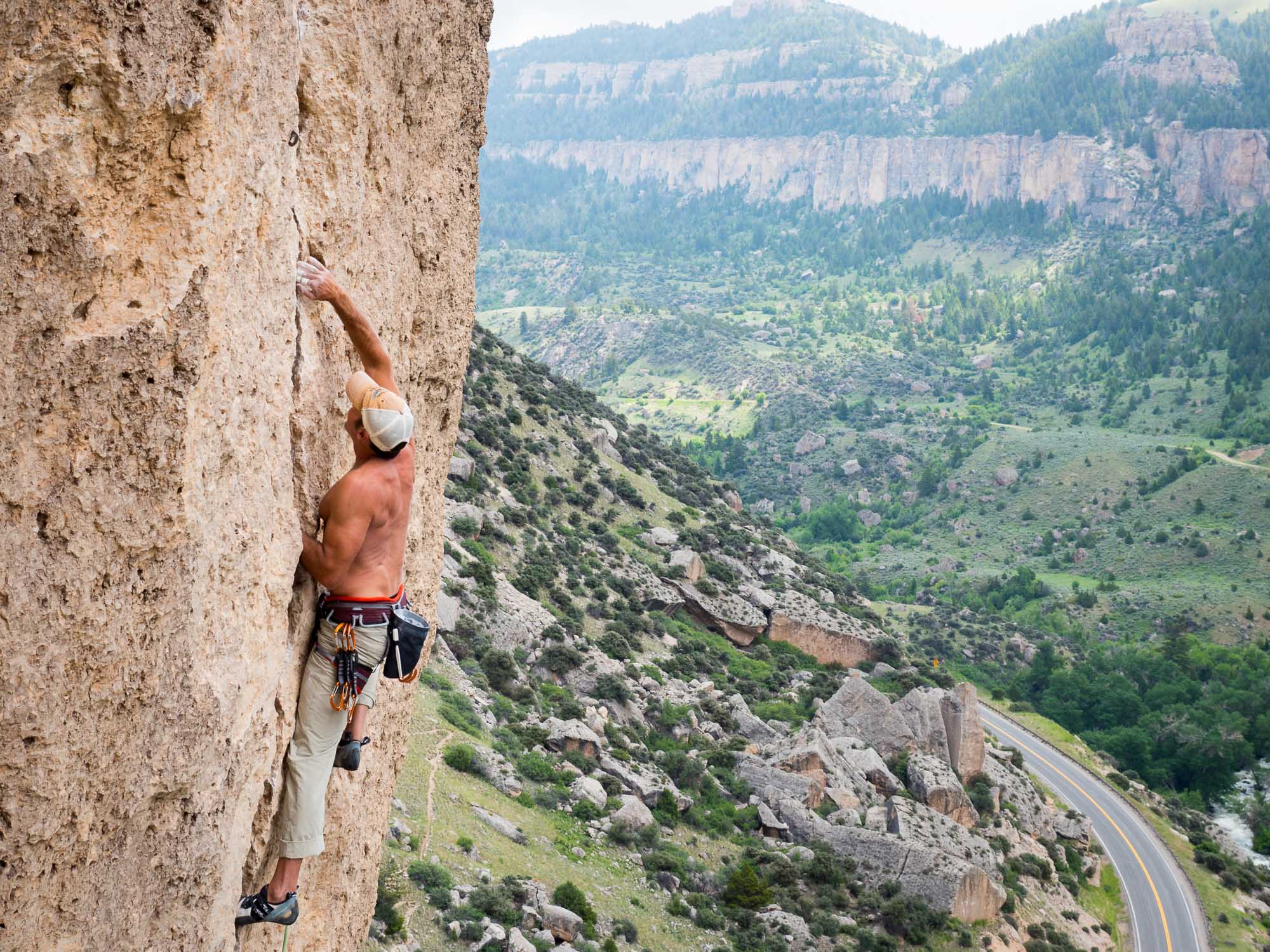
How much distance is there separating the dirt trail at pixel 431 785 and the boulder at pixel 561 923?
2346mm

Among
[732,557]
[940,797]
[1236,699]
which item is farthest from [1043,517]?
[940,797]

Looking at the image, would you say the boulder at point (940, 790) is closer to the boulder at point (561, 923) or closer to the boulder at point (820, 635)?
the boulder at point (820, 635)

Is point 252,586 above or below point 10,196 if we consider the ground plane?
below

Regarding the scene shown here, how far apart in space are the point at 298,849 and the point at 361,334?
93.8 inches

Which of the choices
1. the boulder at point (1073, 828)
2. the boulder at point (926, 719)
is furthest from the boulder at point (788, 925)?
the boulder at point (1073, 828)

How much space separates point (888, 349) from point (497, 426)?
13133 centimetres

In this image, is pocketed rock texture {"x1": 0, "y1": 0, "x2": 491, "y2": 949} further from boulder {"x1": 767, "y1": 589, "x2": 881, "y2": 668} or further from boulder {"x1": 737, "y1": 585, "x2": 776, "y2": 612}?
boulder {"x1": 737, "y1": 585, "x2": 776, "y2": 612}

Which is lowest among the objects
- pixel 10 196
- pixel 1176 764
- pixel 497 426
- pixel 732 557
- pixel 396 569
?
pixel 1176 764

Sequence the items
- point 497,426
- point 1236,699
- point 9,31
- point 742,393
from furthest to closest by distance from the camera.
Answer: point 742,393
point 1236,699
point 497,426
point 9,31

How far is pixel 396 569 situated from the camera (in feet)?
15.9

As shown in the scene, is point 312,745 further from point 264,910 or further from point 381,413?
point 381,413

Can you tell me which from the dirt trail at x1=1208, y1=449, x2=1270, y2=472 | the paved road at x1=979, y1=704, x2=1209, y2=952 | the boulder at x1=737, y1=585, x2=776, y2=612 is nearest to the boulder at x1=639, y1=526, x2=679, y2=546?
the boulder at x1=737, y1=585, x2=776, y2=612

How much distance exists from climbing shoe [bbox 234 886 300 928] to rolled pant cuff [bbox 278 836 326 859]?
0.51 feet

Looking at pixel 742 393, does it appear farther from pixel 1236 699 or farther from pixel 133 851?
pixel 133 851
